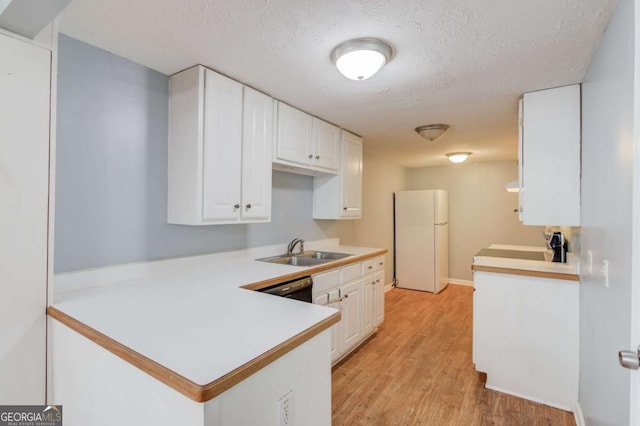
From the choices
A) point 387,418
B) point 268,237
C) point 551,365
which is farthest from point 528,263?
point 268,237

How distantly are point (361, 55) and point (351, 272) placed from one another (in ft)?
5.77

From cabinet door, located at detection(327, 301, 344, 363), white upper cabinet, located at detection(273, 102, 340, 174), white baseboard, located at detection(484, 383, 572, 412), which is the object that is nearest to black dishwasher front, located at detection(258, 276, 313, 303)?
cabinet door, located at detection(327, 301, 344, 363)

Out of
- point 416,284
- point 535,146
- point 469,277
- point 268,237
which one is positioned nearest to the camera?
point 535,146

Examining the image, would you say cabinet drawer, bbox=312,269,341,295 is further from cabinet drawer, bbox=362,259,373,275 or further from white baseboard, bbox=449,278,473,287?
white baseboard, bbox=449,278,473,287

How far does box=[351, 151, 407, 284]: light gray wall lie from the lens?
441 centimetres

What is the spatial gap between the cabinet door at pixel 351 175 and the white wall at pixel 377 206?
0.63 m

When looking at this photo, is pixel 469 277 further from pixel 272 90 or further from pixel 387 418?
pixel 272 90

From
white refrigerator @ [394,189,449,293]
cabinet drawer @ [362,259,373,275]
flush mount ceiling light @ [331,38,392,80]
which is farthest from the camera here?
white refrigerator @ [394,189,449,293]

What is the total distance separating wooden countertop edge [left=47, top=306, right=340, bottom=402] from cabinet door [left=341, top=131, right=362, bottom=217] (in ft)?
7.04

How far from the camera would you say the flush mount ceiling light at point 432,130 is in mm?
2975

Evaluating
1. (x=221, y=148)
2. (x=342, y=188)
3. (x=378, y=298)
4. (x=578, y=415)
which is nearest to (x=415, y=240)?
(x=378, y=298)

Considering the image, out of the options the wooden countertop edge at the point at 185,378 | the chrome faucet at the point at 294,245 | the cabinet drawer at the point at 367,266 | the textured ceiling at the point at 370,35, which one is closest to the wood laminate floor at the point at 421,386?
the cabinet drawer at the point at 367,266

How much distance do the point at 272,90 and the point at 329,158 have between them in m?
0.95

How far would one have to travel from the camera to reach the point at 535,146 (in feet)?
6.93
